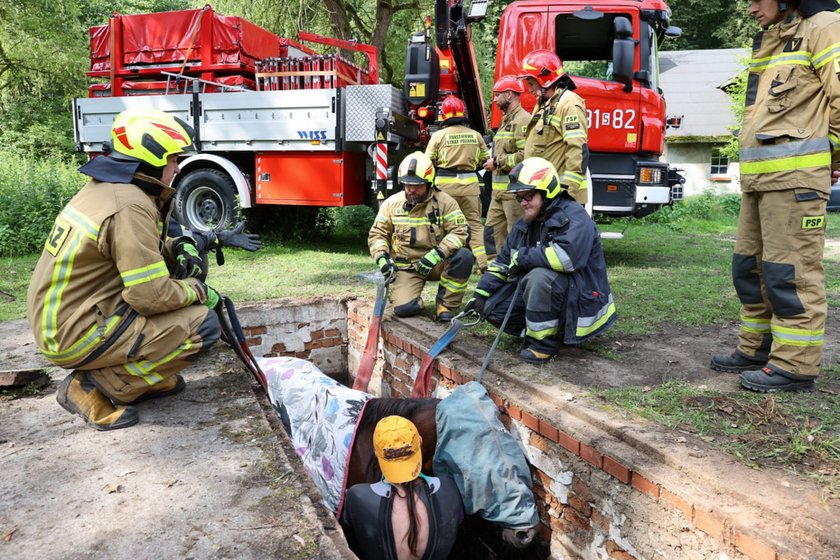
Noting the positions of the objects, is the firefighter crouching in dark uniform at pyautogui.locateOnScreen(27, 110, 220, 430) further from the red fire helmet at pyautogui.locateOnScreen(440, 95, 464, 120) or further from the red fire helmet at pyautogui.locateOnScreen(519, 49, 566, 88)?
the red fire helmet at pyautogui.locateOnScreen(440, 95, 464, 120)

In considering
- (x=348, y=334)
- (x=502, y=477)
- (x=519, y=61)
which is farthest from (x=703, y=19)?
(x=502, y=477)

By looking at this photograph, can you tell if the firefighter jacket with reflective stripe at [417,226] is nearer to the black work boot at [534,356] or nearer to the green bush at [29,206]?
the black work boot at [534,356]

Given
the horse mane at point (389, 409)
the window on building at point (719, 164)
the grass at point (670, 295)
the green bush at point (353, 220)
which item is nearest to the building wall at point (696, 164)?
the window on building at point (719, 164)

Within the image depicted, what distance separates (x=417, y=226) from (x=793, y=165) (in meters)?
2.51

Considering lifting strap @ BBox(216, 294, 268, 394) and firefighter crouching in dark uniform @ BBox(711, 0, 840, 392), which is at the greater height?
firefighter crouching in dark uniform @ BBox(711, 0, 840, 392)

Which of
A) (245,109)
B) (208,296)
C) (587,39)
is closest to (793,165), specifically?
(208,296)

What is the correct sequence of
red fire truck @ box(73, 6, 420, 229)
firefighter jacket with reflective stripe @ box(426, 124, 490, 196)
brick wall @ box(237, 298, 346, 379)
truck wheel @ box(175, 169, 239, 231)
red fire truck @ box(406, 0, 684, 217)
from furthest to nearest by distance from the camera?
truck wheel @ box(175, 169, 239, 231) → red fire truck @ box(73, 6, 420, 229) → red fire truck @ box(406, 0, 684, 217) → firefighter jacket with reflective stripe @ box(426, 124, 490, 196) → brick wall @ box(237, 298, 346, 379)

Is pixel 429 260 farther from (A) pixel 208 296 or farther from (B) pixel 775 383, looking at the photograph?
(B) pixel 775 383

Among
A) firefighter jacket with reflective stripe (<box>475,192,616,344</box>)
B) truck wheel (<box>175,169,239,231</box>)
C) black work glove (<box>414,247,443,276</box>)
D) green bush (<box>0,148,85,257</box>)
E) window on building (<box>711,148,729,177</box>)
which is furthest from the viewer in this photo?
window on building (<box>711,148,729,177</box>)

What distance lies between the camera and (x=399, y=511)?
2793 millimetres

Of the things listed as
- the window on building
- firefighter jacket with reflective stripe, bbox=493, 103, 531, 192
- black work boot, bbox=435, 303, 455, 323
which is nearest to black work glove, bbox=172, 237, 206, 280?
black work boot, bbox=435, 303, 455, 323

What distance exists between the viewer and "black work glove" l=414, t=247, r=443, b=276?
449cm

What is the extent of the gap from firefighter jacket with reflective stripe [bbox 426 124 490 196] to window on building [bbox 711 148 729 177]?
61.8ft

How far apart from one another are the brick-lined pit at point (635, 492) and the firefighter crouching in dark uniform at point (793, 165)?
2.98ft
